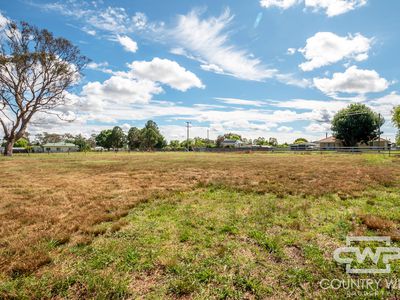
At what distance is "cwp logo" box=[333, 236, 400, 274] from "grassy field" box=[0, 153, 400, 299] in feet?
0.39

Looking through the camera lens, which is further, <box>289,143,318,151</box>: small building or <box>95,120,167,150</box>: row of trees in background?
<box>95,120,167,150</box>: row of trees in background

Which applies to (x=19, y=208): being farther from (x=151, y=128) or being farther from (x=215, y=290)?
(x=151, y=128)

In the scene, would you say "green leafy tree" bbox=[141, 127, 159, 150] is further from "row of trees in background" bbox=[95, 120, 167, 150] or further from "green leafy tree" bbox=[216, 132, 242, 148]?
"green leafy tree" bbox=[216, 132, 242, 148]

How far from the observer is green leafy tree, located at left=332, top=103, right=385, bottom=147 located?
166 ft

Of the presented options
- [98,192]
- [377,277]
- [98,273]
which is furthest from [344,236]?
[98,192]

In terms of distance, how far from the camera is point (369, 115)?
165ft

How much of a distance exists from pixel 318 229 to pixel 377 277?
1519 millimetres

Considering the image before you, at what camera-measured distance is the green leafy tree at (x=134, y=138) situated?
105 metres

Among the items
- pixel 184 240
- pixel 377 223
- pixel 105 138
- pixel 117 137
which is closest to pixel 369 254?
pixel 377 223

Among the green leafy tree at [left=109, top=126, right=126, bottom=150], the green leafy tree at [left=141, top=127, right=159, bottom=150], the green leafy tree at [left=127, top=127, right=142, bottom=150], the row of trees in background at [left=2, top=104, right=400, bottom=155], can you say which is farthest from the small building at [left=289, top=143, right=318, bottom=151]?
the green leafy tree at [left=109, top=126, right=126, bottom=150]

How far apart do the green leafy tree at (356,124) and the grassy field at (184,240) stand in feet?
170

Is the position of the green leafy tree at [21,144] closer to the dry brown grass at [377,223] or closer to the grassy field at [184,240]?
the grassy field at [184,240]

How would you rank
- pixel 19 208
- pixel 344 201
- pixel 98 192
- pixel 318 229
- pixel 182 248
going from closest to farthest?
pixel 182 248 → pixel 318 229 → pixel 19 208 → pixel 344 201 → pixel 98 192

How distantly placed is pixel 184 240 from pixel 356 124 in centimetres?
5844
